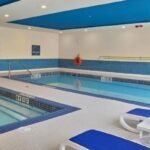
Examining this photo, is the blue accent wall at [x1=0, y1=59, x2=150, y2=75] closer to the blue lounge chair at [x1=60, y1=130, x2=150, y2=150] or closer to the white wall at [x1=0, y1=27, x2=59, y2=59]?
the white wall at [x1=0, y1=27, x2=59, y2=59]

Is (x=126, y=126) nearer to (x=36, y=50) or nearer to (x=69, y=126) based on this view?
(x=69, y=126)

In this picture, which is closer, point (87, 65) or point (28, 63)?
point (28, 63)

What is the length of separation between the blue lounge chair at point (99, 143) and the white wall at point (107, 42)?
817 centimetres

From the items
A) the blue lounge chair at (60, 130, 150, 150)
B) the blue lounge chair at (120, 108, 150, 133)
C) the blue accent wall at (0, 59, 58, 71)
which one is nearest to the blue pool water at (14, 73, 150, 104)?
the blue accent wall at (0, 59, 58, 71)

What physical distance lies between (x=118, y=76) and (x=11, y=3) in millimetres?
6339

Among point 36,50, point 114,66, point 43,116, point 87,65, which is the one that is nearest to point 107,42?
point 114,66

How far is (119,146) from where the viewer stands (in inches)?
83.4

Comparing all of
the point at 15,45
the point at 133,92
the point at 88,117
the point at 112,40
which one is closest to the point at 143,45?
the point at 112,40

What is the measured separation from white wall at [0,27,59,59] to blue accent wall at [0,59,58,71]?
216 mm

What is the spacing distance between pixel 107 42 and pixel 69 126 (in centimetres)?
883

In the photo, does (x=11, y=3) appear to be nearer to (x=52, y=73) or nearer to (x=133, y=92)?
(x=133, y=92)

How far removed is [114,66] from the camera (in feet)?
36.9

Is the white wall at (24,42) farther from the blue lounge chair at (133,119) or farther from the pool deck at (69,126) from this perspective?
the blue lounge chair at (133,119)

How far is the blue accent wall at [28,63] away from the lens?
36.5ft
